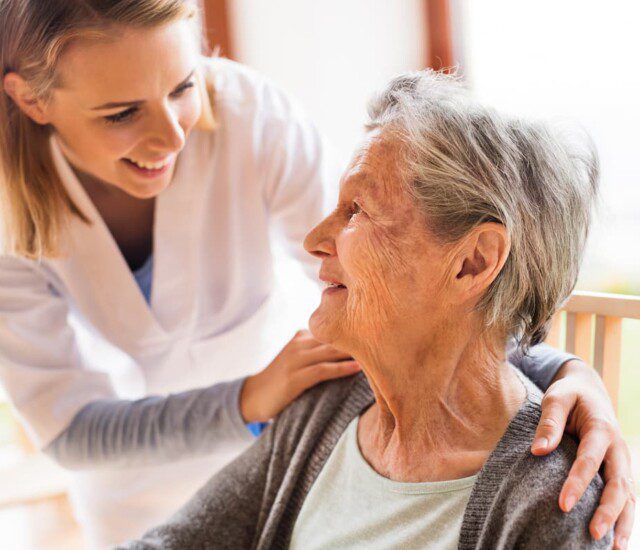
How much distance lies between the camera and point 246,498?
143 cm

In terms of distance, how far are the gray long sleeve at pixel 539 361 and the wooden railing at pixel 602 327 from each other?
15 centimetres

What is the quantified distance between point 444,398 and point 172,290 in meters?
0.79

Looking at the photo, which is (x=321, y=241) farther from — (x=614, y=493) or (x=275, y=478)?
(x=614, y=493)

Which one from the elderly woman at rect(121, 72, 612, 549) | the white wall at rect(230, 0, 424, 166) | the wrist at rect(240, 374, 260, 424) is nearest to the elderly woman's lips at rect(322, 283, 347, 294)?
the elderly woman at rect(121, 72, 612, 549)

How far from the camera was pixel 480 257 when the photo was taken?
114cm

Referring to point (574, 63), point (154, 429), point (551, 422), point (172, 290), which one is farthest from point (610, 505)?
point (574, 63)

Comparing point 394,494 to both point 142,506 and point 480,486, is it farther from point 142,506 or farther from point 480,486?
point 142,506

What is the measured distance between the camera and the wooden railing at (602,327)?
140 cm

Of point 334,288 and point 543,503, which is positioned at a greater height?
point 334,288

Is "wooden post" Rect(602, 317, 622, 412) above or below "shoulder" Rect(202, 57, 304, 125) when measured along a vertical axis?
below

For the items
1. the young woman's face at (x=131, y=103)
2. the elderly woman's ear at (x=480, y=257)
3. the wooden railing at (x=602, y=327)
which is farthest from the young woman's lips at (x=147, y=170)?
the wooden railing at (x=602, y=327)

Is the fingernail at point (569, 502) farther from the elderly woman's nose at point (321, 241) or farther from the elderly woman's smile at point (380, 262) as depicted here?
the elderly woman's nose at point (321, 241)

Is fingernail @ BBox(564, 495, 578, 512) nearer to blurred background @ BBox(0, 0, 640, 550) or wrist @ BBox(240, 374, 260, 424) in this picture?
wrist @ BBox(240, 374, 260, 424)

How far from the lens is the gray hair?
1107 millimetres
